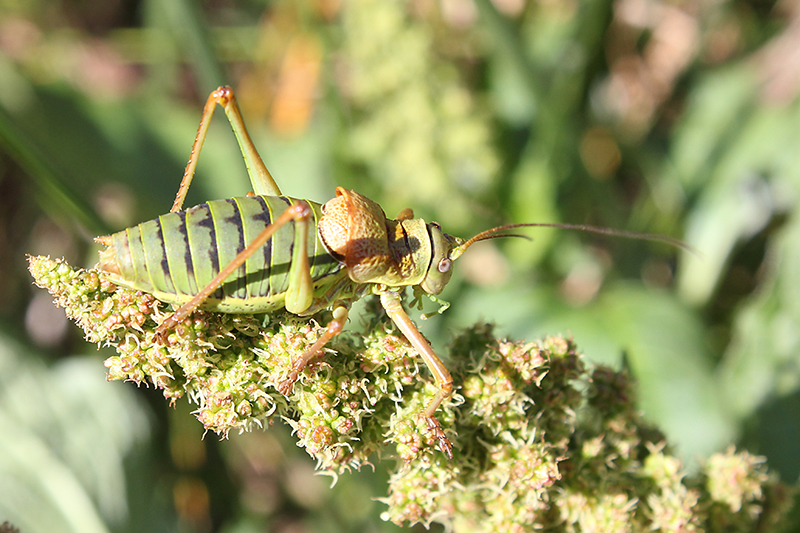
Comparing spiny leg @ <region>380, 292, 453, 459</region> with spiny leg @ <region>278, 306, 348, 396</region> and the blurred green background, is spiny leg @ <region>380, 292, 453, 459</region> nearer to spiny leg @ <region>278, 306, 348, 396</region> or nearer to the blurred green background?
spiny leg @ <region>278, 306, 348, 396</region>

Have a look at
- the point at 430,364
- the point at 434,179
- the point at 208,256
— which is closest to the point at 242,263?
the point at 208,256

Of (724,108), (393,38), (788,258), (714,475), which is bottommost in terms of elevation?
(714,475)

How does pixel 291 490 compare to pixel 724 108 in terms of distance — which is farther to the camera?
pixel 724 108

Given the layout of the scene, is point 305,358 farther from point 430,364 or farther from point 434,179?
point 434,179

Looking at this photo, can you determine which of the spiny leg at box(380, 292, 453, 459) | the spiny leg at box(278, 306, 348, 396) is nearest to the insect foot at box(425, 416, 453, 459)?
the spiny leg at box(380, 292, 453, 459)

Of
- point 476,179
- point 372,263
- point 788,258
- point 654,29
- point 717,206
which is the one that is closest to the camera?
point 372,263

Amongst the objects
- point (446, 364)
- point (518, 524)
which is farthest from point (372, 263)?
point (518, 524)

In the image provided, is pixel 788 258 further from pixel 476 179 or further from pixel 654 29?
pixel 654 29
